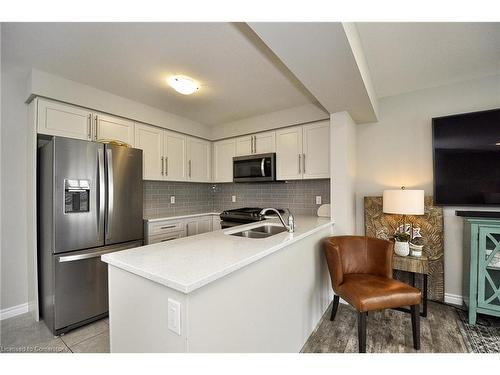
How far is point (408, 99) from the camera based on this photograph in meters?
2.60

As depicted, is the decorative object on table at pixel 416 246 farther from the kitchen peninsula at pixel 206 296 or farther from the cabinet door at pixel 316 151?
the kitchen peninsula at pixel 206 296

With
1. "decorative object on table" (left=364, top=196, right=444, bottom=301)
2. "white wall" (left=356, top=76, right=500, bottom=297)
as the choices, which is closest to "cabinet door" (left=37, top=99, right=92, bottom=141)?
"white wall" (left=356, top=76, right=500, bottom=297)

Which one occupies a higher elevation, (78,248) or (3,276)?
(78,248)

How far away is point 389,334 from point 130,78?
3344 millimetres

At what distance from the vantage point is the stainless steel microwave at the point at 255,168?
10.5 feet

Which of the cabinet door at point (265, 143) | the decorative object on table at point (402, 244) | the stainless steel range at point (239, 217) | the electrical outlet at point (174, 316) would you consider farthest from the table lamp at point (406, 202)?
the electrical outlet at point (174, 316)

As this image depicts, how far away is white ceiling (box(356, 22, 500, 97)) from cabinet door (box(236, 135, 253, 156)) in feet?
5.85

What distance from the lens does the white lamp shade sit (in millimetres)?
2166

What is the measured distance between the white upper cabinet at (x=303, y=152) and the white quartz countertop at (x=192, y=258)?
5.16ft

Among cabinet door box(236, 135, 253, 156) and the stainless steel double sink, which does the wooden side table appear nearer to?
the stainless steel double sink
